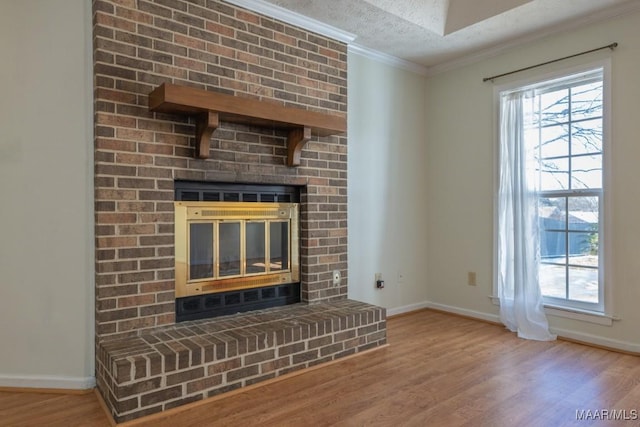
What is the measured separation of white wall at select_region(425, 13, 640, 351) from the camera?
9.70 ft

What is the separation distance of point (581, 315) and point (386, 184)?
6.23ft

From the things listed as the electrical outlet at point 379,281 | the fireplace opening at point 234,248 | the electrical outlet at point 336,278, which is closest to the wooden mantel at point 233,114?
the fireplace opening at point 234,248

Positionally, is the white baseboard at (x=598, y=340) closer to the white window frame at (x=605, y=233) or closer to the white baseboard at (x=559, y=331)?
the white baseboard at (x=559, y=331)

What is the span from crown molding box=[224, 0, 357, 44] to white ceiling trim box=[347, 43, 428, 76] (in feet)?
0.55

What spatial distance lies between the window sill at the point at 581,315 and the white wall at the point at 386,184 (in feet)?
4.12

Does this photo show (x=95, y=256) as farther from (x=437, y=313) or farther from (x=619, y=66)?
(x=619, y=66)

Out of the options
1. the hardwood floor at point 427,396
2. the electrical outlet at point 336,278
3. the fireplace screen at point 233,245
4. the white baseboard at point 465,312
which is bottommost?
the hardwood floor at point 427,396

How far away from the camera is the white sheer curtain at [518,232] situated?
339cm

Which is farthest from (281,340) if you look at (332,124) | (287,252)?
(332,124)

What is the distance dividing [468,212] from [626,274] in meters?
1.35

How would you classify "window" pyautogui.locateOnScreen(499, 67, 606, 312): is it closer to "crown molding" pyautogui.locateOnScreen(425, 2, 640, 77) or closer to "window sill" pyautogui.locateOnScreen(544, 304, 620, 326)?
"window sill" pyautogui.locateOnScreen(544, 304, 620, 326)

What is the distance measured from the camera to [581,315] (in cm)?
321

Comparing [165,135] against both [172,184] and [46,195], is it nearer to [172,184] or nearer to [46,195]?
[172,184]

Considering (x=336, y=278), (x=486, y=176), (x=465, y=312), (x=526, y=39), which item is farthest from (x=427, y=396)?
(x=526, y=39)
